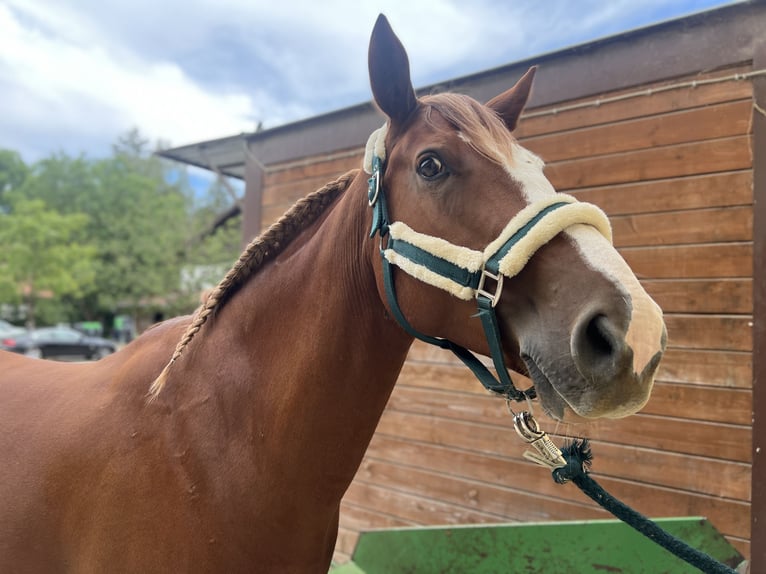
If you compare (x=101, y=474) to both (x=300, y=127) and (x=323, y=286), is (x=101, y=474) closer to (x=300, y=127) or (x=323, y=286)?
(x=323, y=286)

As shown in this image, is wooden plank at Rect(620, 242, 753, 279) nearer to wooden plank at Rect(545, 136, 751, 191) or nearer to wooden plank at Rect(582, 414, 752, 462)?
wooden plank at Rect(545, 136, 751, 191)

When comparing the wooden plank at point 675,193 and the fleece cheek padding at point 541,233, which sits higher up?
the wooden plank at point 675,193

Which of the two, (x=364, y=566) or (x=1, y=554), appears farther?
(x=364, y=566)

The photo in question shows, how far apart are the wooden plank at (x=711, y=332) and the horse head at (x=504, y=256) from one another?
1900 mm

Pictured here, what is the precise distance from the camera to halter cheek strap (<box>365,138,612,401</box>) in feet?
3.36

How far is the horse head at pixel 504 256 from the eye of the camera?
0.93 metres

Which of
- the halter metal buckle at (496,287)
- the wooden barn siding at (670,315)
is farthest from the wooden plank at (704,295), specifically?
the halter metal buckle at (496,287)

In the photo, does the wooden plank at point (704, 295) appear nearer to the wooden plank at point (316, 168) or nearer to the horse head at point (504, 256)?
the horse head at point (504, 256)

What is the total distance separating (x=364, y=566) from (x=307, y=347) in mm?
1979

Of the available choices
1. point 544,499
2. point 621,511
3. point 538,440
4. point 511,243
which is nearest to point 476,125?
point 511,243

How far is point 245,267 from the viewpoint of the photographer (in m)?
1.49

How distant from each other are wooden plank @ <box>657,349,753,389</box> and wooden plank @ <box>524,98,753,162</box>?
3.87 feet

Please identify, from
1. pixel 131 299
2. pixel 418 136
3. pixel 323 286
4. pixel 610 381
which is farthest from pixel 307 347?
pixel 131 299

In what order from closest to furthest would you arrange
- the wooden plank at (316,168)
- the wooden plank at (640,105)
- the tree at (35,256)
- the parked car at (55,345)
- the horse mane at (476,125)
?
the horse mane at (476,125), the wooden plank at (640,105), the wooden plank at (316,168), the parked car at (55,345), the tree at (35,256)
